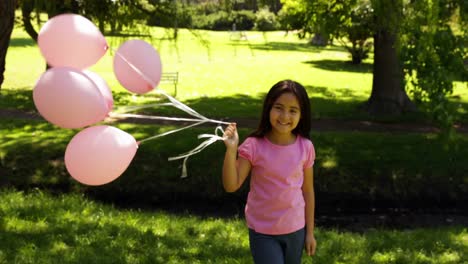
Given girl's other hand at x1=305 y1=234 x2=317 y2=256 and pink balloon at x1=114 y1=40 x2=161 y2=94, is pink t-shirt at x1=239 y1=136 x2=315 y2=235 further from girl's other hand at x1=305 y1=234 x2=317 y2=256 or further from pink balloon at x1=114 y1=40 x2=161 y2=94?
pink balloon at x1=114 y1=40 x2=161 y2=94

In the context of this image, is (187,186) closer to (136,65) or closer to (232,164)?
(136,65)

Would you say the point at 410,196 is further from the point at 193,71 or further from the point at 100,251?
the point at 193,71

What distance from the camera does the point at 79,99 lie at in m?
2.46

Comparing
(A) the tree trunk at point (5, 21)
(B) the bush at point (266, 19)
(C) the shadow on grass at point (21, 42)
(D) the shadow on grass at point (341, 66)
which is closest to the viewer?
(A) the tree trunk at point (5, 21)

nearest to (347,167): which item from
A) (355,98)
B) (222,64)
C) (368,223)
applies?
(368,223)

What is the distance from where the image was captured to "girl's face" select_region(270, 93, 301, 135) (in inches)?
106

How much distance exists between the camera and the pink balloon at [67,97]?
2428 millimetres

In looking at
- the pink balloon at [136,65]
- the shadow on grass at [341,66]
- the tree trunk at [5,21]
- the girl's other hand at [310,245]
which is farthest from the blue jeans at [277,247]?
the shadow on grass at [341,66]

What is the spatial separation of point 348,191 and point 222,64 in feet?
48.7

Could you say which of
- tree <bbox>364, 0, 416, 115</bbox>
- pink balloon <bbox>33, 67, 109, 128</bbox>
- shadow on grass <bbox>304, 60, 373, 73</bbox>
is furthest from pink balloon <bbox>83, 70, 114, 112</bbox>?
shadow on grass <bbox>304, 60, 373, 73</bbox>

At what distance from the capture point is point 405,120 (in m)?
10.5

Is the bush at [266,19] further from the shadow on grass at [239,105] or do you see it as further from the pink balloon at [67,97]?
the pink balloon at [67,97]

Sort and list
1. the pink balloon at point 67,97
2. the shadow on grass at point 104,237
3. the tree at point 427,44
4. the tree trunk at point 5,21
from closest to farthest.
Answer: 1. the pink balloon at point 67,97
2. the shadow on grass at point 104,237
3. the tree trunk at point 5,21
4. the tree at point 427,44

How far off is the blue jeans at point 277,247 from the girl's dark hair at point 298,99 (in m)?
0.46
